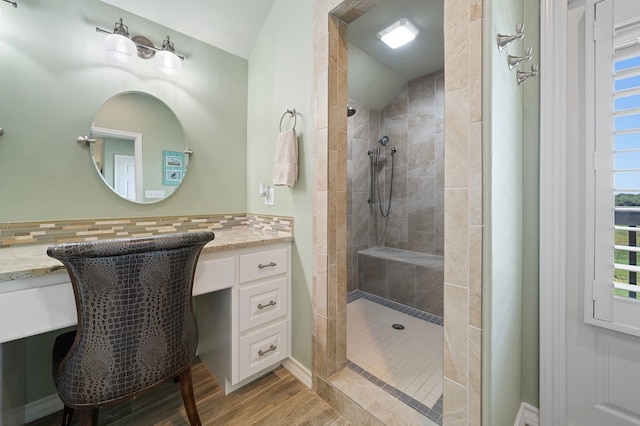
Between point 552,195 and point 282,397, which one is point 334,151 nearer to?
point 552,195

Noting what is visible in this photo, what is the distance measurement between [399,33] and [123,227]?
261 cm

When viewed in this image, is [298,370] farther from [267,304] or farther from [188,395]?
[188,395]

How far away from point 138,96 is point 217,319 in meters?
1.54

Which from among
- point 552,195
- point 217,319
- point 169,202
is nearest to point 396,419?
point 217,319

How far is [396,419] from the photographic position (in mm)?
1202

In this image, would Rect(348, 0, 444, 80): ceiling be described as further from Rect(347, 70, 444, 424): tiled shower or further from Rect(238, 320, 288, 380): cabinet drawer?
Rect(238, 320, 288, 380): cabinet drawer

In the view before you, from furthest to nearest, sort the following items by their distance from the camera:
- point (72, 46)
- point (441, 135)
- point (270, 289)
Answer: point (441, 135) → point (270, 289) → point (72, 46)

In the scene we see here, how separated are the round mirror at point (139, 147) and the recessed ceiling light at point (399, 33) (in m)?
1.89

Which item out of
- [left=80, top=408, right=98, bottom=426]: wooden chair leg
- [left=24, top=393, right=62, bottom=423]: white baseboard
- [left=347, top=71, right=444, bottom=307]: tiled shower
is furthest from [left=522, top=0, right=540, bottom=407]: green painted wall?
[left=24, top=393, right=62, bottom=423]: white baseboard

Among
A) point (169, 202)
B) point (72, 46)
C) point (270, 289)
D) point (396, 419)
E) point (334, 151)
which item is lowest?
point (396, 419)

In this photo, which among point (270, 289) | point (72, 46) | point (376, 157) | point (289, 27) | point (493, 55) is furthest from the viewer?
point (376, 157)

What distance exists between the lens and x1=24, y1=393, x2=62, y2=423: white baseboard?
1.31 m

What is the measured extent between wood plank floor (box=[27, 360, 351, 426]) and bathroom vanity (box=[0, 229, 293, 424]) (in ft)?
0.27

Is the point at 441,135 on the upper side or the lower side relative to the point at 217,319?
upper
